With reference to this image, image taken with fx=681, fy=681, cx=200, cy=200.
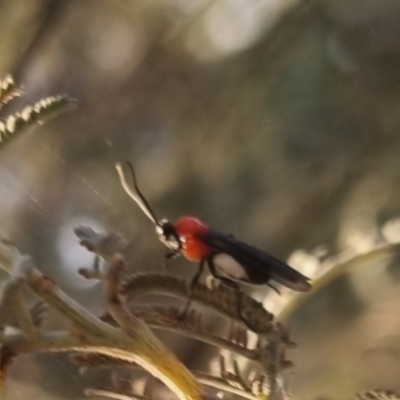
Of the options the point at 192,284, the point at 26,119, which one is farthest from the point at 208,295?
the point at 26,119

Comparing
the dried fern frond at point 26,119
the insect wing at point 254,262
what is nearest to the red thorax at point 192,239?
the insect wing at point 254,262

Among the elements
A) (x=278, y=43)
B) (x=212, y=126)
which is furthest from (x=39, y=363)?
(x=278, y=43)

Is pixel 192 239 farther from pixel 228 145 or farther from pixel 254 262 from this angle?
pixel 228 145

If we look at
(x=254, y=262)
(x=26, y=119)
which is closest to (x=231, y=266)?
(x=254, y=262)

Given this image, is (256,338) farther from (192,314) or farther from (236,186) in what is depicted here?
(236,186)

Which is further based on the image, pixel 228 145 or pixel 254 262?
pixel 228 145

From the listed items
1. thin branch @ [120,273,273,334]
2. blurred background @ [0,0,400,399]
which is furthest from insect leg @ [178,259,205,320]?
blurred background @ [0,0,400,399]

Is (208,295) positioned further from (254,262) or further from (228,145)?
(228,145)

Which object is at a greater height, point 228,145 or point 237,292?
point 228,145
